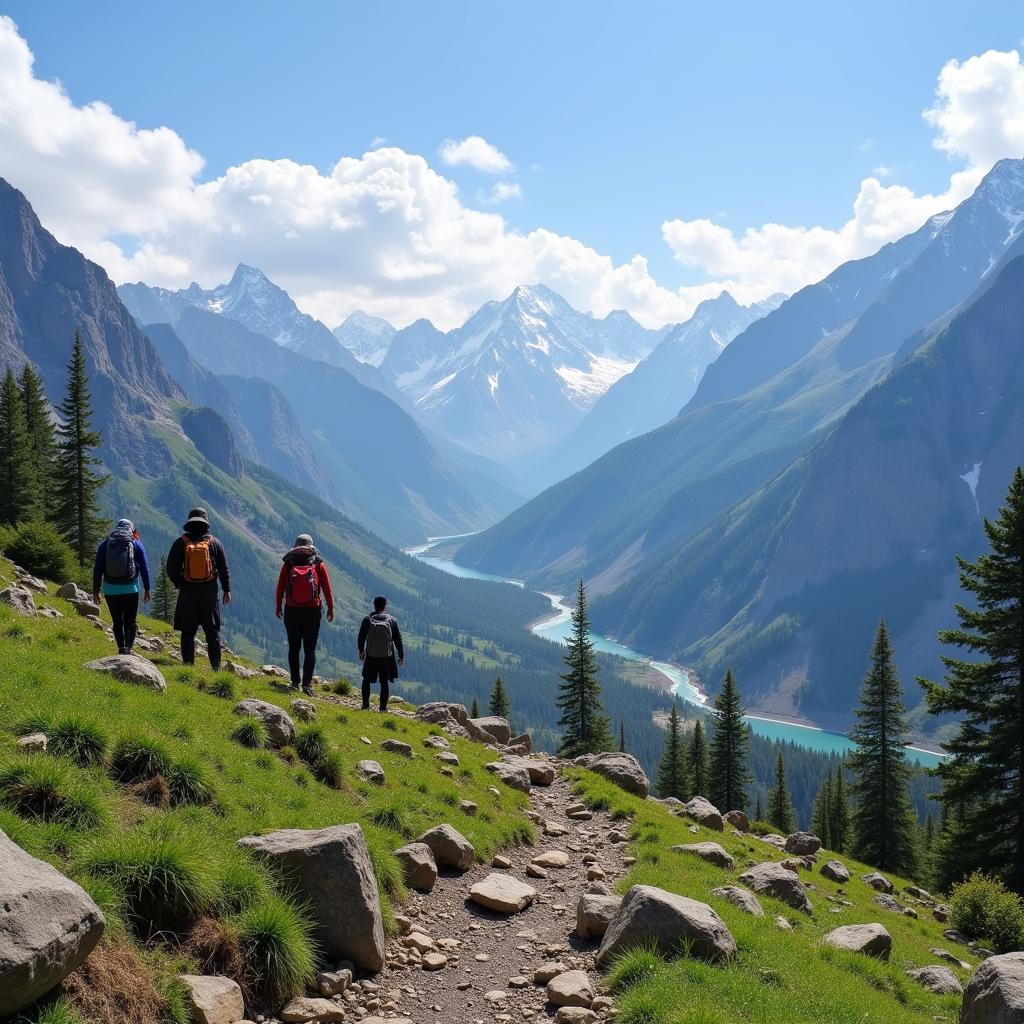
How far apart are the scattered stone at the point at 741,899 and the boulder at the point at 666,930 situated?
10.9 feet

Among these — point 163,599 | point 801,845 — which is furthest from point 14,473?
point 801,845

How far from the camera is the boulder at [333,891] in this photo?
9.51 meters

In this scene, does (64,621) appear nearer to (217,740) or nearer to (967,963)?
(217,740)

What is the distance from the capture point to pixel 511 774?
836 inches

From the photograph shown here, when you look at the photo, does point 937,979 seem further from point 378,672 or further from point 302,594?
point 302,594

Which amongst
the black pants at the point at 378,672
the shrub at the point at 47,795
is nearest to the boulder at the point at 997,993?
the shrub at the point at 47,795

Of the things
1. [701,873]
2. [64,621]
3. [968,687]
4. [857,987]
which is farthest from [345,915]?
[968,687]

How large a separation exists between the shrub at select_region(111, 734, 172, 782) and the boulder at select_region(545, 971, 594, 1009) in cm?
609

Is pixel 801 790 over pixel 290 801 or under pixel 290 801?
under

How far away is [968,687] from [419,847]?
1189 inches

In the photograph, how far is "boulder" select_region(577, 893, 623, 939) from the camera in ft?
38.8

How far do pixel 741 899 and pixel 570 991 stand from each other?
5.60 meters

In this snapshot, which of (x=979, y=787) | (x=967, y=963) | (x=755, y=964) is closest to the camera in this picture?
(x=755, y=964)

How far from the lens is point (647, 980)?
9.64 m
